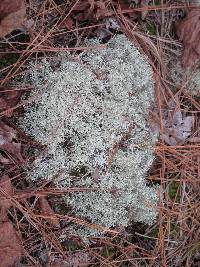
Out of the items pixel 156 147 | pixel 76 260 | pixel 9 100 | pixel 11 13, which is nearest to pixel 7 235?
pixel 76 260

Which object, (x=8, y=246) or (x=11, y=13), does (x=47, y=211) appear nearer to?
(x=8, y=246)

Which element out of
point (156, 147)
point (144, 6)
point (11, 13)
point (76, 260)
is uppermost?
point (11, 13)

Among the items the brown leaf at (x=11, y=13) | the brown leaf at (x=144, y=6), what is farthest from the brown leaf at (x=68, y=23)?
the brown leaf at (x=144, y=6)

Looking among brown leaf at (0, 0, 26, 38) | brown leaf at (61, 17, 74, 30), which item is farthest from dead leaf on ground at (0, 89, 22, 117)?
brown leaf at (61, 17, 74, 30)

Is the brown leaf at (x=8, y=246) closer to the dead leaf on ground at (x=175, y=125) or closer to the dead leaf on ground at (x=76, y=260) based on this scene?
the dead leaf on ground at (x=76, y=260)

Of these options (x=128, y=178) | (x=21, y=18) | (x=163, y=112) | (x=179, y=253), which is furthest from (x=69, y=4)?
(x=179, y=253)
